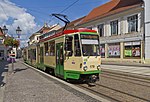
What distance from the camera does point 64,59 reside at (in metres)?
10.6

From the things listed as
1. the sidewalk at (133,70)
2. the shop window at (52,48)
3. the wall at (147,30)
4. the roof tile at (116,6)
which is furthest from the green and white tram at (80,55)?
the roof tile at (116,6)

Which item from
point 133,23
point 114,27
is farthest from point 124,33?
point 114,27

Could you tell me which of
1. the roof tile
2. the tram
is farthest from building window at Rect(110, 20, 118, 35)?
the tram

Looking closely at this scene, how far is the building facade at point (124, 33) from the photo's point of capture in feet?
91.0

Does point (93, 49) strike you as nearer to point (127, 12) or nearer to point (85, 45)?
point (85, 45)

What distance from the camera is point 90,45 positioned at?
33.6ft

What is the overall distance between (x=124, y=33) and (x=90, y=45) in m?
21.8

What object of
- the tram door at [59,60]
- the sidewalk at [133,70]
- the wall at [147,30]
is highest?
the wall at [147,30]

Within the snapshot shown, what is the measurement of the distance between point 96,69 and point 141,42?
1899 centimetres

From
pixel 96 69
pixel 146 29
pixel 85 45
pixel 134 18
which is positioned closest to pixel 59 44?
pixel 85 45

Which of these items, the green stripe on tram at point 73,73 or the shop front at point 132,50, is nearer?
the green stripe on tram at point 73,73

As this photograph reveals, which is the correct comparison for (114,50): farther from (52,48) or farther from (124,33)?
(52,48)

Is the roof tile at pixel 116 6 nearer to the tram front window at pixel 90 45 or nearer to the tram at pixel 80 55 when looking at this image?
the tram front window at pixel 90 45

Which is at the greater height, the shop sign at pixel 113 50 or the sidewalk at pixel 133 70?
the shop sign at pixel 113 50
